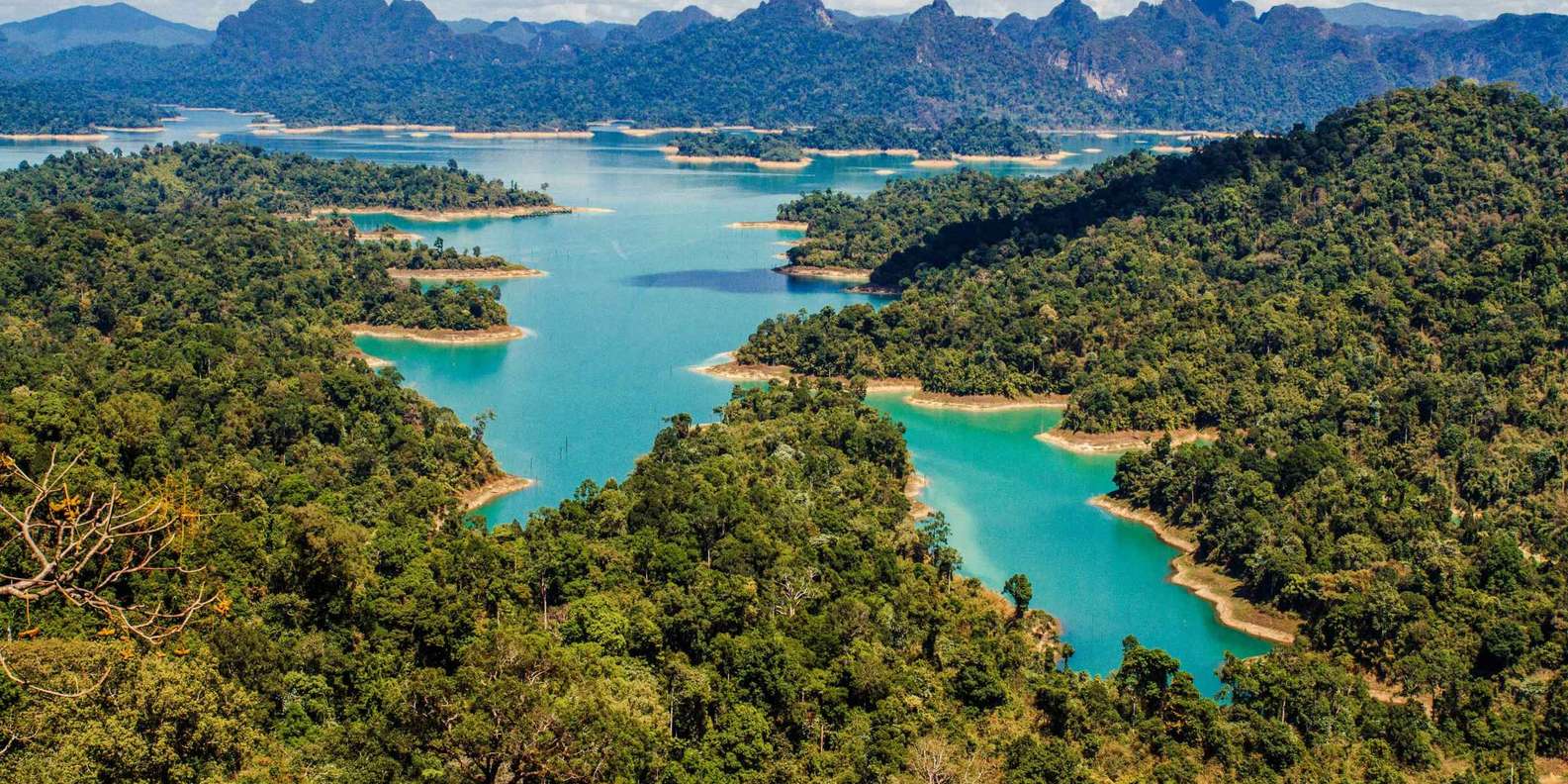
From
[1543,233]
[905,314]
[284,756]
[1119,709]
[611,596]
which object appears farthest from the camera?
[905,314]

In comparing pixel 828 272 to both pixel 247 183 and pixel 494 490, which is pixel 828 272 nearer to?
pixel 494 490

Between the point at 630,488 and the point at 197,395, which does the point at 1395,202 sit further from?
the point at 197,395

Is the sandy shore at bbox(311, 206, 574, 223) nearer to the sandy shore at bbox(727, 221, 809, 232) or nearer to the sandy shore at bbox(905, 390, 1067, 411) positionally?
the sandy shore at bbox(727, 221, 809, 232)

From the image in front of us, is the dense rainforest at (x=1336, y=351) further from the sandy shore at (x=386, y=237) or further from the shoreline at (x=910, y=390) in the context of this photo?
the sandy shore at (x=386, y=237)

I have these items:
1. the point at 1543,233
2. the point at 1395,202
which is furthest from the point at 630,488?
the point at 1395,202

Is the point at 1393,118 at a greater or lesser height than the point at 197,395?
greater

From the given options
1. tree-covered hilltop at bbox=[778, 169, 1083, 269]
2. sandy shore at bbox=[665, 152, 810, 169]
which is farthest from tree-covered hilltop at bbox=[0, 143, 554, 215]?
sandy shore at bbox=[665, 152, 810, 169]
